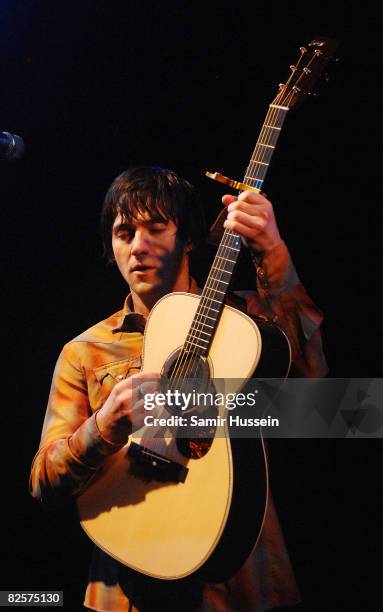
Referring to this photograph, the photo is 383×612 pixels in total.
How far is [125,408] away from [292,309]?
56 centimetres

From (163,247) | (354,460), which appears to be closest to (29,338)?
(163,247)

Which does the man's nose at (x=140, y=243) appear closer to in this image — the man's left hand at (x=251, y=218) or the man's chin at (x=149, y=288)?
the man's chin at (x=149, y=288)

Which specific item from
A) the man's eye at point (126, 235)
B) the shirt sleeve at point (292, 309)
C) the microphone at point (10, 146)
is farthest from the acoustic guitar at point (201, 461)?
the microphone at point (10, 146)

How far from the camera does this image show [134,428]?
177cm

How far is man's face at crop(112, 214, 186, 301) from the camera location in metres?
2.07

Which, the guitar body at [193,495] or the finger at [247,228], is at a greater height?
the finger at [247,228]

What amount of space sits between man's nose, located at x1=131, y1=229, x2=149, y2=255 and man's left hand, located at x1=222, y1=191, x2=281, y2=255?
0.46m

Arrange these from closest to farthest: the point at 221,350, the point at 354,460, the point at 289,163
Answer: the point at 221,350, the point at 354,460, the point at 289,163

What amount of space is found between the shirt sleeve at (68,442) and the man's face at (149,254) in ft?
1.10

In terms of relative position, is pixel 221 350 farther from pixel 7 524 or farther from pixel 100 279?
pixel 7 524

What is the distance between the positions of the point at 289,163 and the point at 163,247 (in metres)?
0.56

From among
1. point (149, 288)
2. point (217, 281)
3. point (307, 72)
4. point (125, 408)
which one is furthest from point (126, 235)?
point (307, 72)

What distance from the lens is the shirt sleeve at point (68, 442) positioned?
1791mm

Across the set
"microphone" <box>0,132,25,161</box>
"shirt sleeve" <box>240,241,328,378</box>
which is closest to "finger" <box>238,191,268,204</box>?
"shirt sleeve" <box>240,241,328,378</box>
